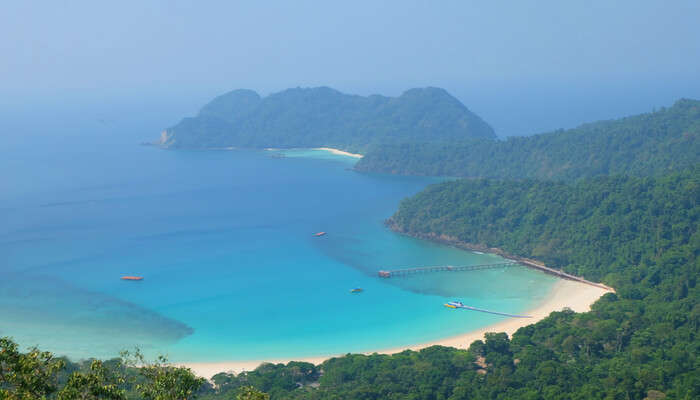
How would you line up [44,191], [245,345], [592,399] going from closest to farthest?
[592,399] → [245,345] → [44,191]

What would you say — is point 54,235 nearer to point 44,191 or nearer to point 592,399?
point 44,191

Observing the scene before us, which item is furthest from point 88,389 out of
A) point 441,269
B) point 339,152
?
point 339,152

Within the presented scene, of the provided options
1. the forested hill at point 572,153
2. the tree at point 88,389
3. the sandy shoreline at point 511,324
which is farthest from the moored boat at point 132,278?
the forested hill at point 572,153

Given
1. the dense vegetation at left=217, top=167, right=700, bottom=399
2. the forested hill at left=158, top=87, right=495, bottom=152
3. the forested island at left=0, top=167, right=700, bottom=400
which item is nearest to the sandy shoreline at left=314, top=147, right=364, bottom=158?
the forested hill at left=158, top=87, right=495, bottom=152

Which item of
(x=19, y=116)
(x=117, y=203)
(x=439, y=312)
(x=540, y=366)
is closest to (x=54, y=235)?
(x=117, y=203)

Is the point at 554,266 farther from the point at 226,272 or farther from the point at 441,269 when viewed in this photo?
the point at 226,272

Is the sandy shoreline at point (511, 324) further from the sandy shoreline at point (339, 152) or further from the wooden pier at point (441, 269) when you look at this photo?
the sandy shoreline at point (339, 152)
